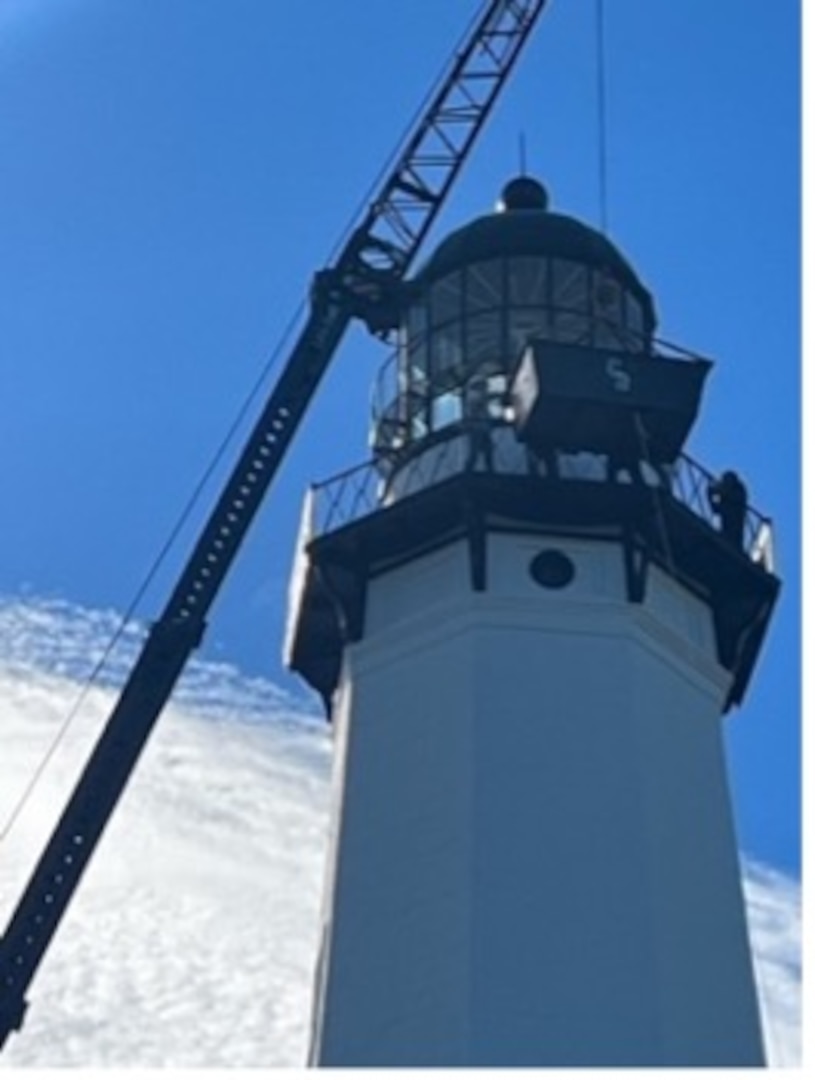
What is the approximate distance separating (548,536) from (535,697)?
2816mm

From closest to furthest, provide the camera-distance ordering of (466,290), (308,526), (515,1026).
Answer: (515,1026)
(308,526)
(466,290)

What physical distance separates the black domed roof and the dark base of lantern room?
566 cm

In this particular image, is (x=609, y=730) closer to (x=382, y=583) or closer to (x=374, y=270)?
(x=382, y=583)

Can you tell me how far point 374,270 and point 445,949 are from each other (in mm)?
18170

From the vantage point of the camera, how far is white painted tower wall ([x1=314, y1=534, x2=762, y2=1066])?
27250mm

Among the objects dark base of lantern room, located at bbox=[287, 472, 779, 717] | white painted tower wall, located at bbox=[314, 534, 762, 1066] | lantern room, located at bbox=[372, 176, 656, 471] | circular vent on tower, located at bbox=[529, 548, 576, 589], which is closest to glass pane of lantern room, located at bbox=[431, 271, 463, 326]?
lantern room, located at bbox=[372, 176, 656, 471]

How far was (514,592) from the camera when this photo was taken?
102 ft

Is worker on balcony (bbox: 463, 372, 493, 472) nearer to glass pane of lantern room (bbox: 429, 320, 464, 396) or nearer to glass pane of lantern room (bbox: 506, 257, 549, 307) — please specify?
glass pane of lantern room (bbox: 429, 320, 464, 396)

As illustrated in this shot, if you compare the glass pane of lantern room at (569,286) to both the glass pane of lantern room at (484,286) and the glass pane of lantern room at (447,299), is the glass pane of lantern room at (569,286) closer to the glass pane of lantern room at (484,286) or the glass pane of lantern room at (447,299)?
the glass pane of lantern room at (484,286)

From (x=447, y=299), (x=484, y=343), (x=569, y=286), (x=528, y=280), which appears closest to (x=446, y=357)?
(x=484, y=343)

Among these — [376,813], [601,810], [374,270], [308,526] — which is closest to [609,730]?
[601,810]

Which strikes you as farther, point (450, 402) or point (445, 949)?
point (450, 402)

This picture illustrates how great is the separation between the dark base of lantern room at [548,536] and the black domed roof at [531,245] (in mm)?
5661

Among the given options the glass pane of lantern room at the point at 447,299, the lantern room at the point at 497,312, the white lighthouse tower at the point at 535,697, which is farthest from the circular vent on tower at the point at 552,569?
the glass pane of lantern room at the point at 447,299
